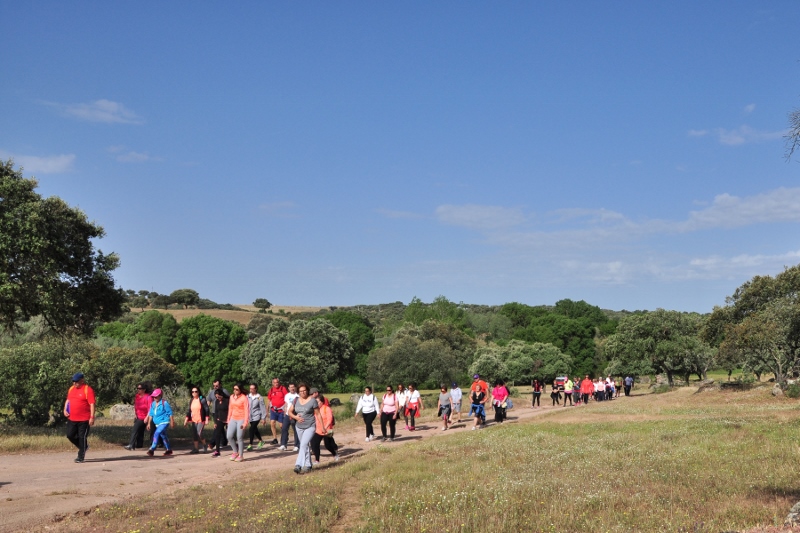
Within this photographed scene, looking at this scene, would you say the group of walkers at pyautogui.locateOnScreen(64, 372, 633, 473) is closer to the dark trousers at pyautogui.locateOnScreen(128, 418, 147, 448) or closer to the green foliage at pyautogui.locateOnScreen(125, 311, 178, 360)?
the dark trousers at pyautogui.locateOnScreen(128, 418, 147, 448)

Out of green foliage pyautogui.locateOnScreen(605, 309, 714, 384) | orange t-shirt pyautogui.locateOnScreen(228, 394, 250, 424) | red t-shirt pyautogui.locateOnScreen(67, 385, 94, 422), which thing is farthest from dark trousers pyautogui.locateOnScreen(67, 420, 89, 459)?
green foliage pyautogui.locateOnScreen(605, 309, 714, 384)

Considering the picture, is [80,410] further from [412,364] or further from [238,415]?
[412,364]

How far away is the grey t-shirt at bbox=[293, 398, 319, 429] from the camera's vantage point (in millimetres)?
14750

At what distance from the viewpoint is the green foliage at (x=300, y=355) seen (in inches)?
2373

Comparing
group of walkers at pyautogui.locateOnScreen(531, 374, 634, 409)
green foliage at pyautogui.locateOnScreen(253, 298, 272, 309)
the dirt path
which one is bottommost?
group of walkers at pyautogui.locateOnScreen(531, 374, 634, 409)

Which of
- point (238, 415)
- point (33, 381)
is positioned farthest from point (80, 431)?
point (33, 381)

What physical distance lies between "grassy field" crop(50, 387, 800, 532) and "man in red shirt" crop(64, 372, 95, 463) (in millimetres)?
4516

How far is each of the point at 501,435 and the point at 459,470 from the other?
7490mm

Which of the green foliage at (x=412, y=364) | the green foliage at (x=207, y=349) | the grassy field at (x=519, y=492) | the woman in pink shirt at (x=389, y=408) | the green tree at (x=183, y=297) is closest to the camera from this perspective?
the grassy field at (x=519, y=492)

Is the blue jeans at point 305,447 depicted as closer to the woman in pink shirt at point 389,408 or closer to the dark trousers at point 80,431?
the dark trousers at point 80,431

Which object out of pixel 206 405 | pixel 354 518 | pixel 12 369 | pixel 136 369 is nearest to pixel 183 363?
pixel 136 369

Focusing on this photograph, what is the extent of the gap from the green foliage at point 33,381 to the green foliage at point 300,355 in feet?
112

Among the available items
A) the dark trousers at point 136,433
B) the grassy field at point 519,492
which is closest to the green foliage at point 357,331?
the dark trousers at point 136,433

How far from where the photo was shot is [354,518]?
9.94m
